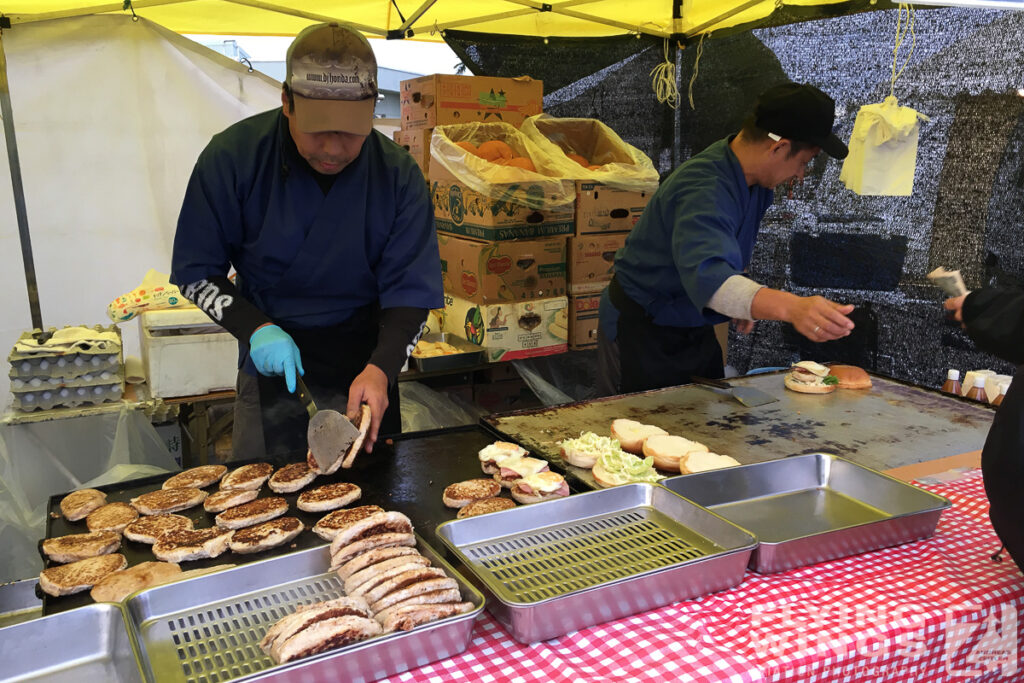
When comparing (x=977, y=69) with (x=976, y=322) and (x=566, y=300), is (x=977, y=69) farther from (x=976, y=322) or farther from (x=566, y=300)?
(x=976, y=322)

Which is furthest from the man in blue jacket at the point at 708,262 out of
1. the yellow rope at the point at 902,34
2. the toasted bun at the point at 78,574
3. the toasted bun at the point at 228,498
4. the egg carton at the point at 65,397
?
the egg carton at the point at 65,397

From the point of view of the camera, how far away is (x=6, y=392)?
501 centimetres

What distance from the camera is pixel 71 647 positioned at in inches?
56.1

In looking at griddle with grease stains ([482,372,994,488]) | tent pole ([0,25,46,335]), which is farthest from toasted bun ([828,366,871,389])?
tent pole ([0,25,46,335])

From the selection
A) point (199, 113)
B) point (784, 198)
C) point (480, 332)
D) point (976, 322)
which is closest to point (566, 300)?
point (480, 332)

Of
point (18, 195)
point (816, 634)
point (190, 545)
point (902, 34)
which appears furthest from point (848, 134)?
point (18, 195)

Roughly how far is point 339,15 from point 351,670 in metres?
5.23

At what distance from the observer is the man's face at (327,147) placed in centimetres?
253

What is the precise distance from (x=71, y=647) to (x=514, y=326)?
380cm

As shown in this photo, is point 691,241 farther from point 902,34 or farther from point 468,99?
point 468,99

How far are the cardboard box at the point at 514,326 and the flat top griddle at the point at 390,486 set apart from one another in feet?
7.10

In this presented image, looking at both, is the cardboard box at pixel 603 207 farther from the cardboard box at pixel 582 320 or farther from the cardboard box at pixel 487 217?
the cardboard box at pixel 582 320

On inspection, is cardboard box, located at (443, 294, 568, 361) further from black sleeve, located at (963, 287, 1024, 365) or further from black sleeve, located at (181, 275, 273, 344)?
black sleeve, located at (963, 287, 1024, 365)

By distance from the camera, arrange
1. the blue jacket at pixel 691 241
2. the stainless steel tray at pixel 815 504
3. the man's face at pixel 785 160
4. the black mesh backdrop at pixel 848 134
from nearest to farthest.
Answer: the stainless steel tray at pixel 815 504, the blue jacket at pixel 691 241, the man's face at pixel 785 160, the black mesh backdrop at pixel 848 134
